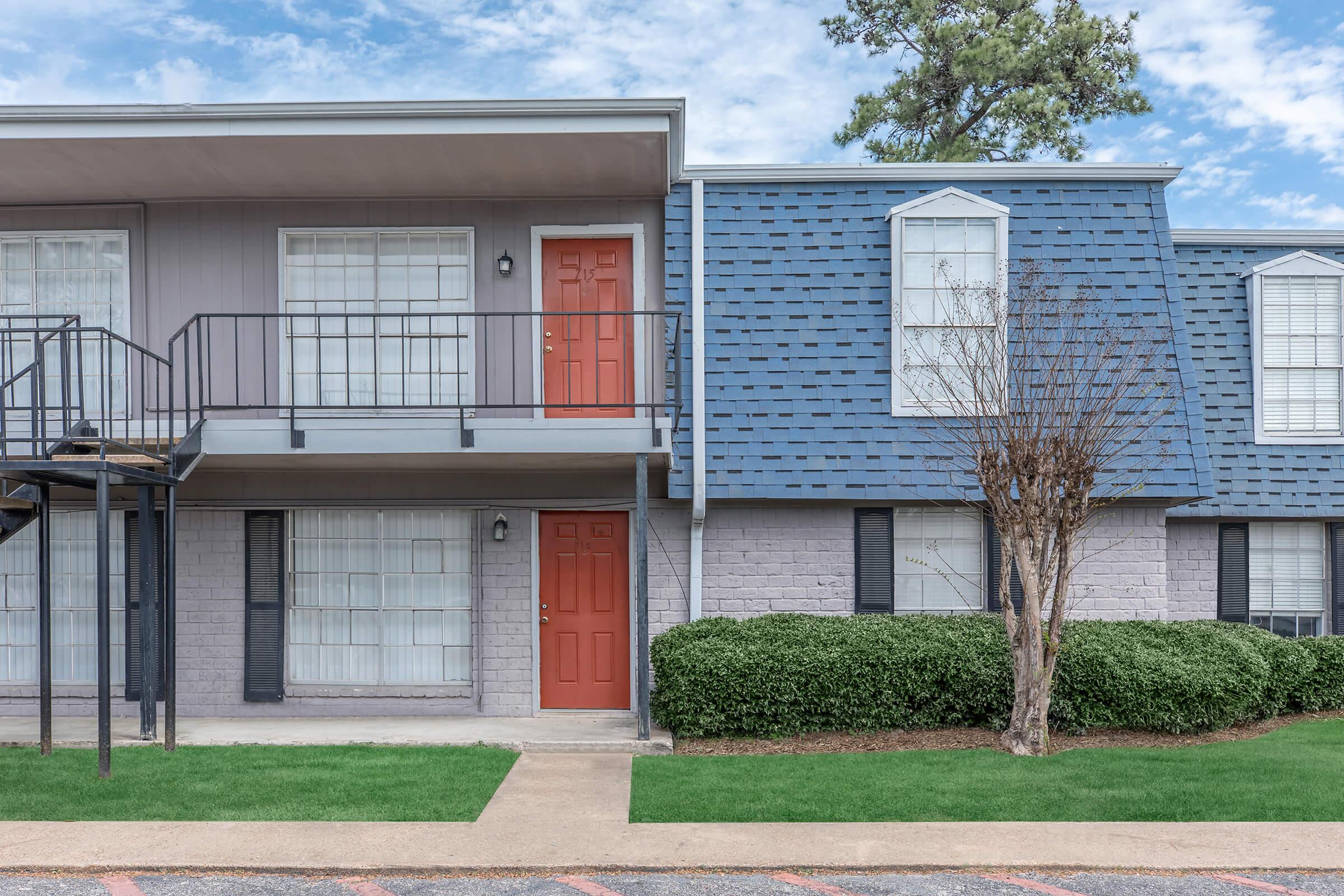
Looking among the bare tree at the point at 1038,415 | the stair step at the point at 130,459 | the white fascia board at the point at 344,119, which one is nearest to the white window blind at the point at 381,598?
the stair step at the point at 130,459

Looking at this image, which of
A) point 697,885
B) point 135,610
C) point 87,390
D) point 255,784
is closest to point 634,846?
point 697,885

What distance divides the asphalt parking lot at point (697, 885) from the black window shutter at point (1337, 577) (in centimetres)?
600

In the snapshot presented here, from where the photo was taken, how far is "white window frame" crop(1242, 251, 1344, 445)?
9.93 metres

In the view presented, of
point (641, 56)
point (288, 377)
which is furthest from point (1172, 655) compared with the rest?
point (641, 56)

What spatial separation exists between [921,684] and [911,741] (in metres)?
0.46

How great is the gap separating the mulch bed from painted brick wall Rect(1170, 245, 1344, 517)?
100 inches

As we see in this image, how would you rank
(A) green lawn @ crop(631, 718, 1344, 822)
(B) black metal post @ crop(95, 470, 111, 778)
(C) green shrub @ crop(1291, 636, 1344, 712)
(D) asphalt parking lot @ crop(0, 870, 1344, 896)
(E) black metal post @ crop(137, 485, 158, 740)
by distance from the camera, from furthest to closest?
(C) green shrub @ crop(1291, 636, 1344, 712) < (E) black metal post @ crop(137, 485, 158, 740) < (B) black metal post @ crop(95, 470, 111, 778) < (A) green lawn @ crop(631, 718, 1344, 822) < (D) asphalt parking lot @ crop(0, 870, 1344, 896)

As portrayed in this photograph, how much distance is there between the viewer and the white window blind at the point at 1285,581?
10.1m

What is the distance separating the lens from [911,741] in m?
7.93

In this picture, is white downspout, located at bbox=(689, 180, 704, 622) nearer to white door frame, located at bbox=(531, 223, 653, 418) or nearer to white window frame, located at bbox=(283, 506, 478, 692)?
white door frame, located at bbox=(531, 223, 653, 418)

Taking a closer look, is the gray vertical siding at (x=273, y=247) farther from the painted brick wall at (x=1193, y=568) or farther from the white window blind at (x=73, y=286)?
the painted brick wall at (x=1193, y=568)

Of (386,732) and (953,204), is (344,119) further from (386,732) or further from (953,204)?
(953,204)

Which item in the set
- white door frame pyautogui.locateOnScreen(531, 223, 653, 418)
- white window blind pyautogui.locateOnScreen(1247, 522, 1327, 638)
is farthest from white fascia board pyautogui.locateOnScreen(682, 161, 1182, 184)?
white window blind pyautogui.locateOnScreen(1247, 522, 1327, 638)

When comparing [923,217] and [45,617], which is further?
[923,217]
